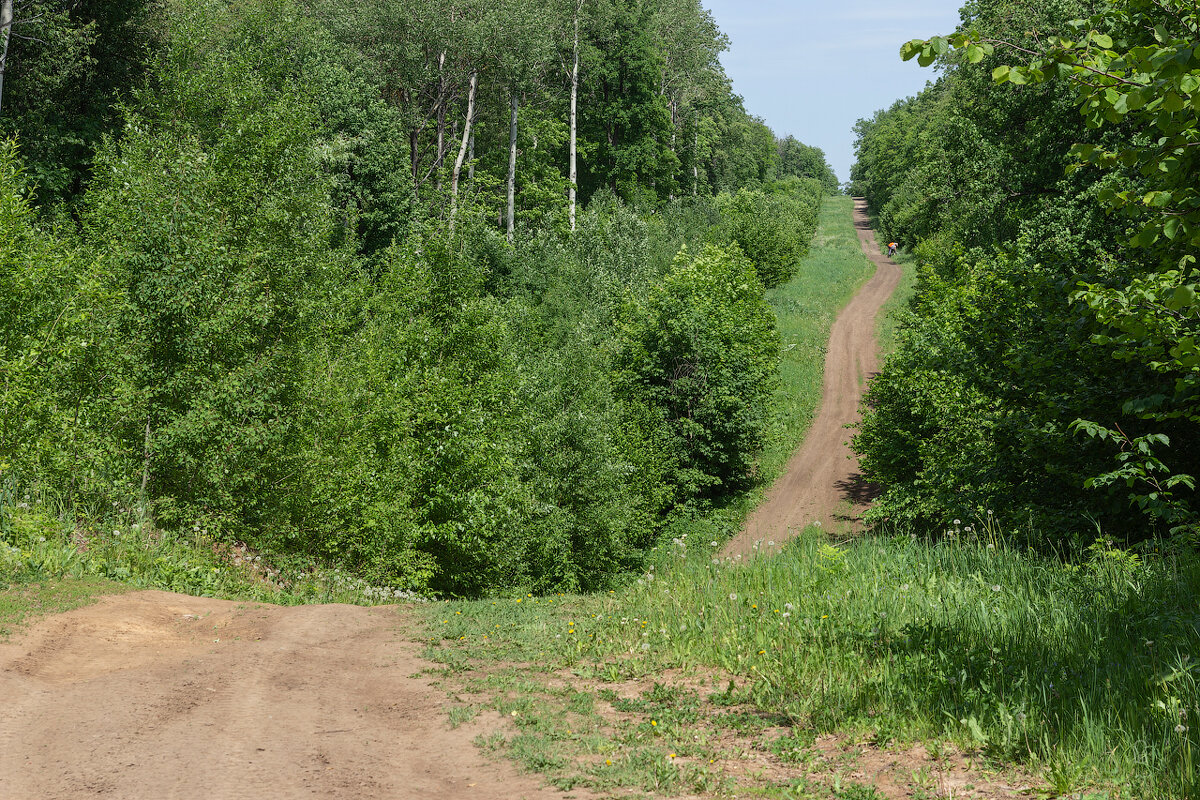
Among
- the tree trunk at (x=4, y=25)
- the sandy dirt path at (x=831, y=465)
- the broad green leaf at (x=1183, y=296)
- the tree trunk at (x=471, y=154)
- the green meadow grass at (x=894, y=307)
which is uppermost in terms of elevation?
the tree trunk at (x=471, y=154)

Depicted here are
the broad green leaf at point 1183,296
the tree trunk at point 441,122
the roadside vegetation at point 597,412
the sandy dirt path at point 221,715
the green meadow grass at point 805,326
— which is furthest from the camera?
the tree trunk at point 441,122

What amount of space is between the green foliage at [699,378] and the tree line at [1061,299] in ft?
22.9

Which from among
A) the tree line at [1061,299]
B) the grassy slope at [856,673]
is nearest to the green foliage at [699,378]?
the tree line at [1061,299]

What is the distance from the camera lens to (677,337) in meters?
32.7

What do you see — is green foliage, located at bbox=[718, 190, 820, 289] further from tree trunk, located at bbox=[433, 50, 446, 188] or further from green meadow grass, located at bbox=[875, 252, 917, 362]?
tree trunk, located at bbox=[433, 50, 446, 188]

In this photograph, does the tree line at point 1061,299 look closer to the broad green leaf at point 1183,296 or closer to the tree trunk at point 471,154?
the broad green leaf at point 1183,296

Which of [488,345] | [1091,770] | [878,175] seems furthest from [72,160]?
[878,175]

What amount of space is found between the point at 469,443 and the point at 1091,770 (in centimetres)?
1690

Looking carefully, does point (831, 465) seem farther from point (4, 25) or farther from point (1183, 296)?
point (1183, 296)

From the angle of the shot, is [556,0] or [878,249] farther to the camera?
[878,249]

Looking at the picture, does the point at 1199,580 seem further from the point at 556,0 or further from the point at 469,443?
the point at 556,0

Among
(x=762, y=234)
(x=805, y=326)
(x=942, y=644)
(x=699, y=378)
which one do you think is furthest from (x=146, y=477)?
(x=762, y=234)

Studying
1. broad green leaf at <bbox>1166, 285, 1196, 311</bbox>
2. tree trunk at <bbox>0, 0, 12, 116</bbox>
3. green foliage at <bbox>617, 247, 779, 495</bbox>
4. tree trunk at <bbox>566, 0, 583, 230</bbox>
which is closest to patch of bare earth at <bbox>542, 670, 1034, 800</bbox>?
broad green leaf at <bbox>1166, 285, 1196, 311</bbox>

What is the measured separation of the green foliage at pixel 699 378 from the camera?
32438mm
